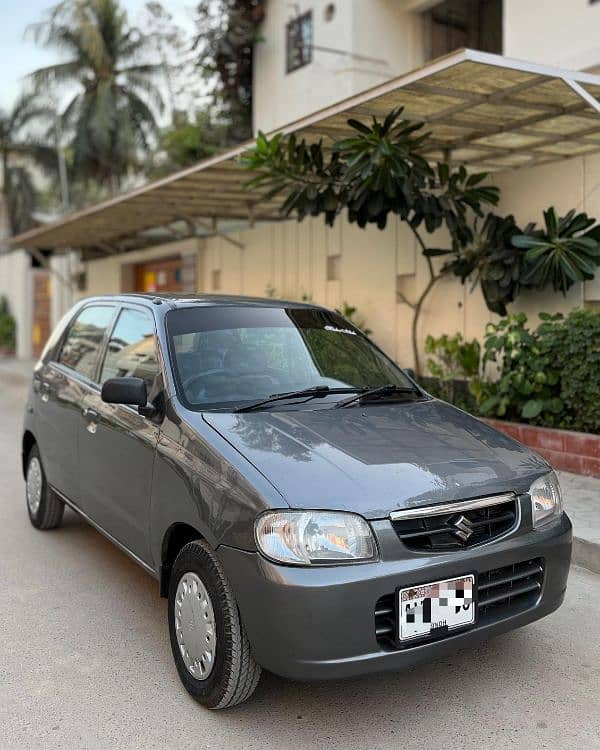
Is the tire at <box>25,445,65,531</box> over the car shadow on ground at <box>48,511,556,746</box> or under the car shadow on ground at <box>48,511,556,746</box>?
over

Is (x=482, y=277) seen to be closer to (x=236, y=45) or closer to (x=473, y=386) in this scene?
(x=473, y=386)

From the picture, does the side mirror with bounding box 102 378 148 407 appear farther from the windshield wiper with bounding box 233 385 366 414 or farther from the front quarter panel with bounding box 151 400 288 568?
the windshield wiper with bounding box 233 385 366 414

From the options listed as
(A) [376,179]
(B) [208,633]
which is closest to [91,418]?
→ (B) [208,633]

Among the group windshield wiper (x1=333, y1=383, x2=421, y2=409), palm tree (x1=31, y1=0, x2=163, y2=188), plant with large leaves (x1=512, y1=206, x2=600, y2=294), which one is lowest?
windshield wiper (x1=333, y1=383, x2=421, y2=409)

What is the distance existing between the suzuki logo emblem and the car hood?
9 cm

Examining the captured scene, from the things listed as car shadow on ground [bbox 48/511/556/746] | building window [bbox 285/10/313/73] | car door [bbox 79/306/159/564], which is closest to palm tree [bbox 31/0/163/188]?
building window [bbox 285/10/313/73]

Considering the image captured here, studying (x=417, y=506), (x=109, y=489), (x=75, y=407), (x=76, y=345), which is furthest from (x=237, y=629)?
(x=76, y=345)

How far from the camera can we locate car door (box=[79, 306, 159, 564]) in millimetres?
3668

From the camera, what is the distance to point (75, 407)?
15.4 ft

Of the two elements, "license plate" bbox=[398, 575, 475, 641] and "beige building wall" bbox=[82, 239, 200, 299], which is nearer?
"license plate" bbox=[398, 575, 475, 641]

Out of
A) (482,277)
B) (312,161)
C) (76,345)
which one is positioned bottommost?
(76,345)

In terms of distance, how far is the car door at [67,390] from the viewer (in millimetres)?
4711

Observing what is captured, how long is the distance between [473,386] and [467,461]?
4.86 m

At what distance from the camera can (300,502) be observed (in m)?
2.76
